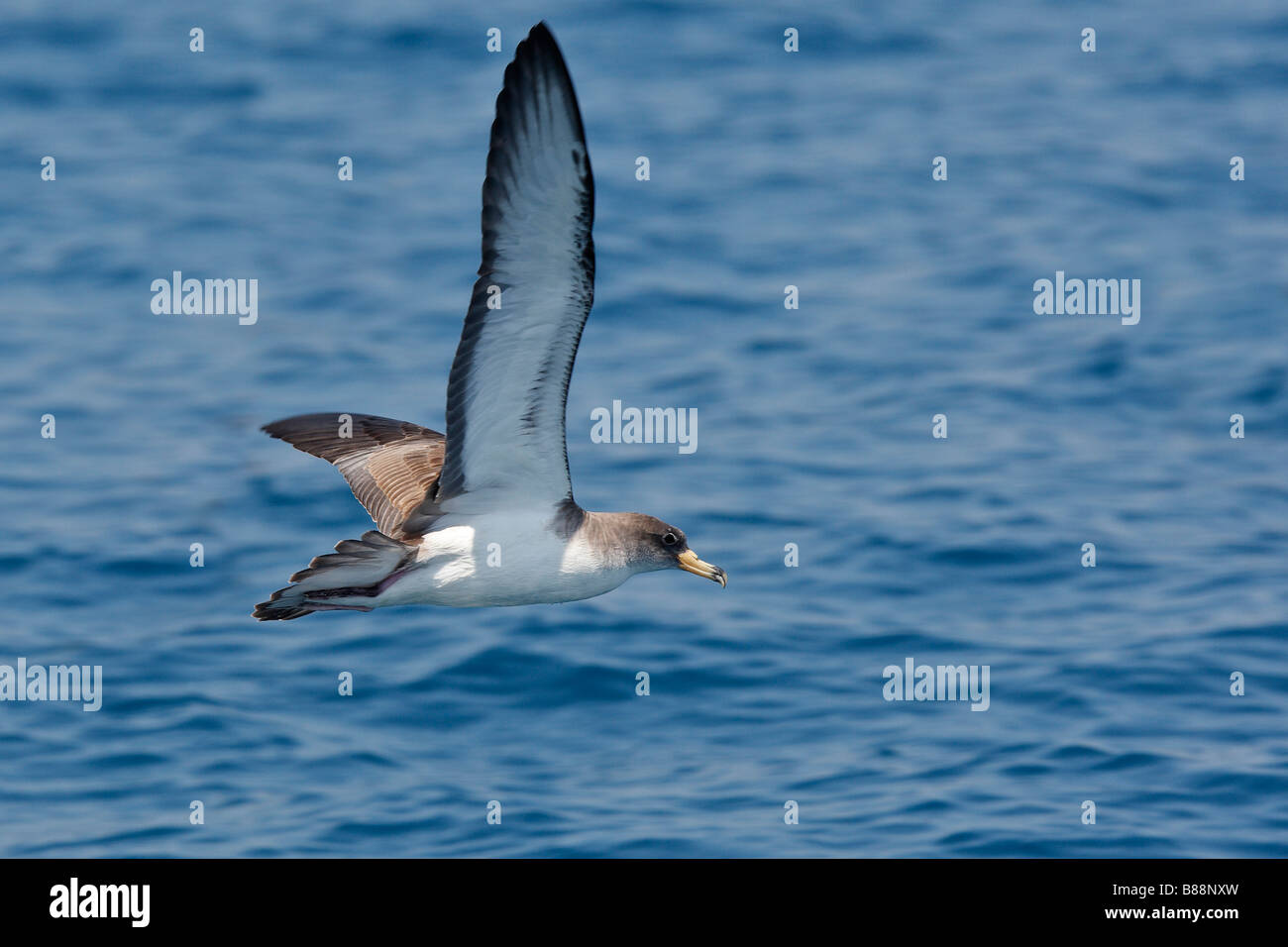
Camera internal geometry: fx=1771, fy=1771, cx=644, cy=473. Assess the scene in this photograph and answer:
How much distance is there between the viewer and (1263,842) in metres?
13.5

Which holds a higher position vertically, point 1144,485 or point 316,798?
point 1144,485

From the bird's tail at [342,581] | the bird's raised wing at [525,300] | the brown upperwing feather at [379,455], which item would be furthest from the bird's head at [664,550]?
the bird's tail at [342,581]

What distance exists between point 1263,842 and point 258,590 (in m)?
9.61

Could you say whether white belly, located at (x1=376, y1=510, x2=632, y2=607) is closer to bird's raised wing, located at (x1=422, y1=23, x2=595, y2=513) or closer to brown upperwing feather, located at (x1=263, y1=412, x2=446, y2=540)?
bird's raised wing, located at (x1=422, y1=23, x2=595, y2=513)

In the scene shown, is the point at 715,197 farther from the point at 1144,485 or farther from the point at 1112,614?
Result: the point at 1112,614

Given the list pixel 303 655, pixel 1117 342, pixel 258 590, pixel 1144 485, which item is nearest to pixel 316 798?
pixel 303 655

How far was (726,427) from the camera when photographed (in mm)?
20688

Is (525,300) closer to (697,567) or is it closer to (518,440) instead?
(518,440)

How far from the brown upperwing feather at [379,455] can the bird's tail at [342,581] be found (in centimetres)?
96

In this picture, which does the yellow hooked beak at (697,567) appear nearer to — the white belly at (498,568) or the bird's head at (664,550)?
the bird's head at (664,550)

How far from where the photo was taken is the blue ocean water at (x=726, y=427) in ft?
47.6

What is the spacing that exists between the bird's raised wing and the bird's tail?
785 mm

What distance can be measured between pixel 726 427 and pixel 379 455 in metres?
7.75

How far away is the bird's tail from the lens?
11.0 metres
